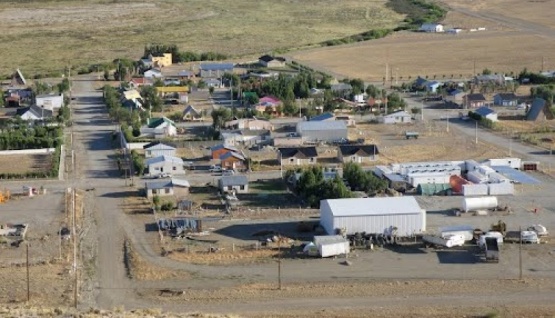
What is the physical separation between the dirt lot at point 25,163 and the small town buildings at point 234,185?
12.5 ft

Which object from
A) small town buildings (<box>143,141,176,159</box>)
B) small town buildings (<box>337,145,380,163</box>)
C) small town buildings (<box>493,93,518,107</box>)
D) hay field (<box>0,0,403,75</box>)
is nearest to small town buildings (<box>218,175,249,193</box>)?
small town buildings (<box>143,141,176,159</box>)

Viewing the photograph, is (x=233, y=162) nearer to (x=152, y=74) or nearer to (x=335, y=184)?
(x=335, y=184)

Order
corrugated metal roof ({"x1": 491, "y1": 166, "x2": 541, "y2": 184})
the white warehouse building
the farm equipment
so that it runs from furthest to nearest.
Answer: corrugated metal roof ({"x1": 491, "y1": 166, "x2": 541, "y2": 184}), the farm equipment, the white warehouse building

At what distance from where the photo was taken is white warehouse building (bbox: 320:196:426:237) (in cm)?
1393

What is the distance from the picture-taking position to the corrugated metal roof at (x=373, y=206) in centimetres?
1403

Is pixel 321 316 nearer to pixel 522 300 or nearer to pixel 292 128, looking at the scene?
pixel 522 300

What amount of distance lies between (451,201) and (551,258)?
10.2ft

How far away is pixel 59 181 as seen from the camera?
A: 1762cm

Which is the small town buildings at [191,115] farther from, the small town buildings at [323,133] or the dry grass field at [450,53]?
the dry grass field at [450,53]

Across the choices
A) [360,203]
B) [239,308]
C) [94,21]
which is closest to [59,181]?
[360,203]

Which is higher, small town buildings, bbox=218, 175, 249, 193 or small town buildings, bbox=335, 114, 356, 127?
small town buildings, bbox=218, 175, 249, 193

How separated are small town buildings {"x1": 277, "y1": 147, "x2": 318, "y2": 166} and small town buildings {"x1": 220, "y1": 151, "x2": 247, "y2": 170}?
2.63ft

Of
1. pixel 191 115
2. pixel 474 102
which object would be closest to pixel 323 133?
pixel 191 115

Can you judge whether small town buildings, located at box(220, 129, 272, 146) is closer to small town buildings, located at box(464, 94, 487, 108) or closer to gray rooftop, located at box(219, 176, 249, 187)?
gray rooftop, located at box(219, 176, 249, 187)
